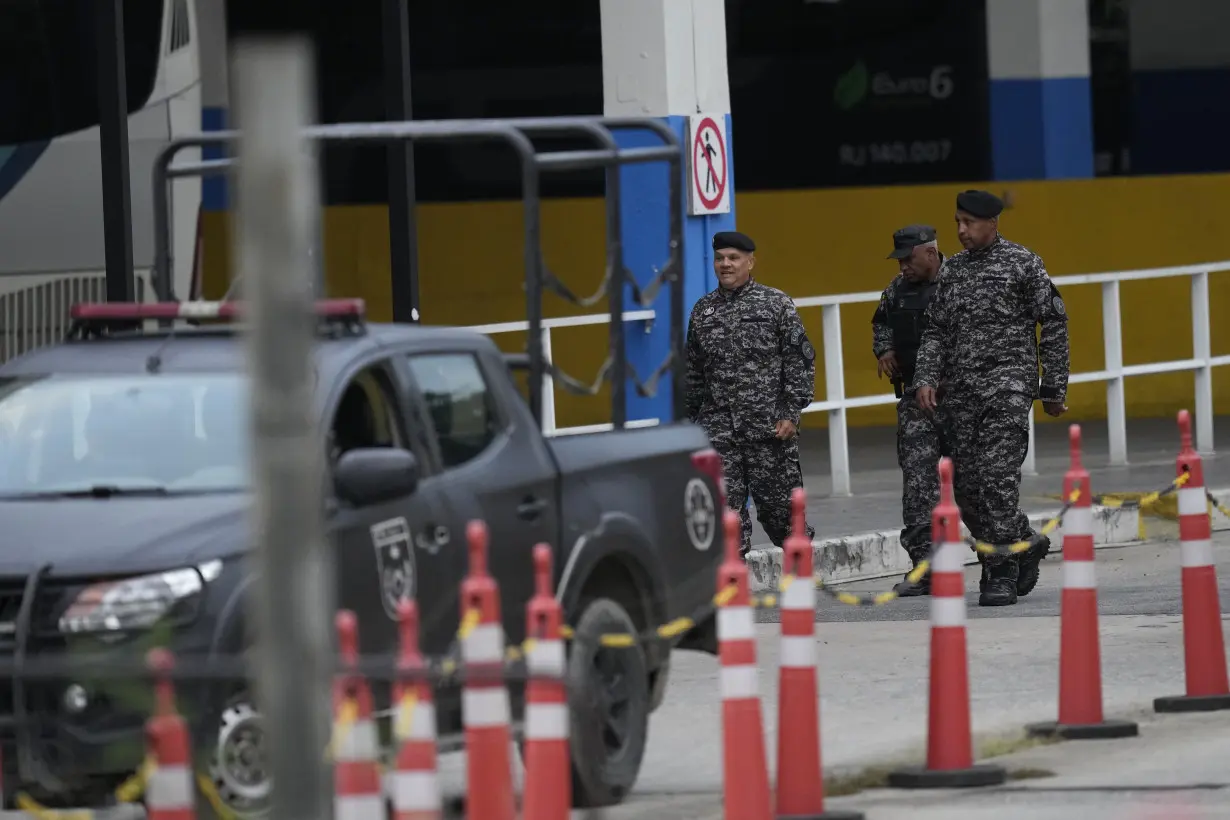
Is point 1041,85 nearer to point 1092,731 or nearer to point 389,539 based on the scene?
point 1092,731

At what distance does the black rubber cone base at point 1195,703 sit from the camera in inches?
355

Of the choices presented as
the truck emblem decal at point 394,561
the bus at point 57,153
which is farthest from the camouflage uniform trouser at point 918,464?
the bus at point 57,153

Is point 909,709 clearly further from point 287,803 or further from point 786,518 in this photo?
point 287,803

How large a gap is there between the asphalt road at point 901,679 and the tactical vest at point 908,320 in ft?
3.83

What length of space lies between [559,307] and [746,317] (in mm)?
7600

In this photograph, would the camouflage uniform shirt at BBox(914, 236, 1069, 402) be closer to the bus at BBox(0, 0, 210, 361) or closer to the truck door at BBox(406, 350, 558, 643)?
the truck door at BBox(406, 350, 558, 643)

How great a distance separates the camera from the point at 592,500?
7.93 meters

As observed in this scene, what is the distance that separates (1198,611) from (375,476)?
11.0ft

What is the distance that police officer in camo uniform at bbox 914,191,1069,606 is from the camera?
1183 centimetres

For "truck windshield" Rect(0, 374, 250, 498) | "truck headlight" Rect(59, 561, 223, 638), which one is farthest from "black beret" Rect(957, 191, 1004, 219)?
"truck headlight" Rect(59, 561, 223, 638)

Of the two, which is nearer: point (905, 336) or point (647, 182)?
point (905, 336)

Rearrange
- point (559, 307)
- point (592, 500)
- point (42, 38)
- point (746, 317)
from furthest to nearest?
point (559, 307) < point (42, 38) < point (746, 317) < point (592, 500)

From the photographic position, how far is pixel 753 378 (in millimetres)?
12305

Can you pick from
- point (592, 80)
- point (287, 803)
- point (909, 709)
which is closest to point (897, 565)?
point (909, 709)
